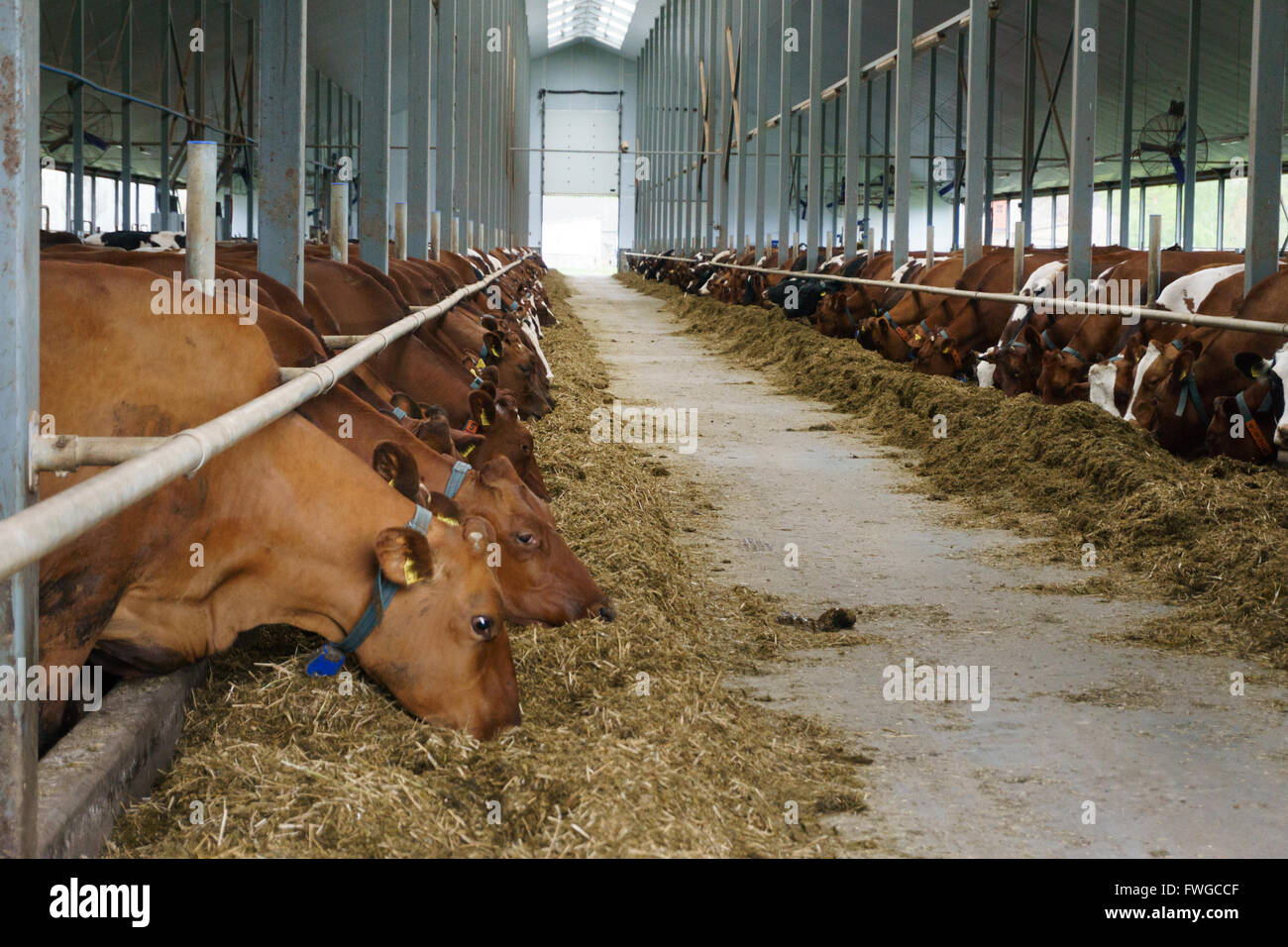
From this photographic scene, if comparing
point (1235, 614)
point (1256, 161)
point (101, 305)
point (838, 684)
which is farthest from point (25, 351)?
point (1256, 161)

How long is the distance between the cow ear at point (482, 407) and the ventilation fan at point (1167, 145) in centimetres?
1280

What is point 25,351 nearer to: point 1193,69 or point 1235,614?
point 1235,614

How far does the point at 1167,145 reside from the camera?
27.0 meters

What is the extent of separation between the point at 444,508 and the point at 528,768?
79 cm

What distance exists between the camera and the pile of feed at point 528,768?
116 inches

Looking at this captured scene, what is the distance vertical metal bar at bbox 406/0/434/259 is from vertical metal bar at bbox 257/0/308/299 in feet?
21.7

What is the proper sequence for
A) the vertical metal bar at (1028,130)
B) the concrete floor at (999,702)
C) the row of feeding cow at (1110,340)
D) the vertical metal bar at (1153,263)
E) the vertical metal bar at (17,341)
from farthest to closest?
the vertical metal bar at (1028,130) < the vertical metal bar at (1153,263) < the row of feeding cow at (1110,340) < the concrete floor at (999,702) < the vertical metal bar at (17,341)

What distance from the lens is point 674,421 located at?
37.9 ft

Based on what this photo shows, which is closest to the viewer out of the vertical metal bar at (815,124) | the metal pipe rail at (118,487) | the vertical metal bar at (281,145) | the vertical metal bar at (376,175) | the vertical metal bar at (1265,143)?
the metal pipe rail at (118,487)

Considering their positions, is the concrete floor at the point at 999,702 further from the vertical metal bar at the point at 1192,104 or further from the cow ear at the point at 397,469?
the vertical metal bar at the point at 1192,104

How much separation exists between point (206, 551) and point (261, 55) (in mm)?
3415

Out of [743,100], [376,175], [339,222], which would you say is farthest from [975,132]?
[743,100]

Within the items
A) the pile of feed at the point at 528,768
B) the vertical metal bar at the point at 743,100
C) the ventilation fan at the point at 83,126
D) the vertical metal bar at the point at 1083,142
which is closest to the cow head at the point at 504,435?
the pile of feed at the point at 528,768

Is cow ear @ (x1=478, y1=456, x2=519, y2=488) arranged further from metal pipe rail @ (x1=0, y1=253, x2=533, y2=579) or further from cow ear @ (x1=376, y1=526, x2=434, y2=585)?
metal pipe rail @ (x1=0, y1=253, x2=533, y2=579)
